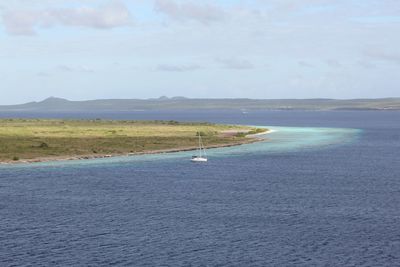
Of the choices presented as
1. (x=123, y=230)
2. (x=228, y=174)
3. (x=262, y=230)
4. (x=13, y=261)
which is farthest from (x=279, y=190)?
(x=13, y=261)

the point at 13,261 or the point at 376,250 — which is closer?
the point at 13,261

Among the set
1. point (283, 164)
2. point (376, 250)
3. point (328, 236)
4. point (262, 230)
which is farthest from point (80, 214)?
point (283, 164)

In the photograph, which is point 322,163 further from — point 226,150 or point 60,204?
point 60,204

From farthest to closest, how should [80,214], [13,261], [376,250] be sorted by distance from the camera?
[80,214] < [376,250] < [13,261]

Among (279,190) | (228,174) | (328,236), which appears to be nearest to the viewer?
(328,236)

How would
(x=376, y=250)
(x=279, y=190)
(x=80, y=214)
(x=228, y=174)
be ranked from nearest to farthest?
(x=376, y=250) → (x=80, y=214) → (x=279, y=190) → (x=228, y=174)

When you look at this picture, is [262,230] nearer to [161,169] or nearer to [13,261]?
[13,261]
